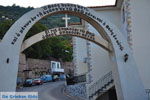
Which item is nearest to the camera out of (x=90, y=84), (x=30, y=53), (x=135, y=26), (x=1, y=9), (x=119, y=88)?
(x=119, y=88)

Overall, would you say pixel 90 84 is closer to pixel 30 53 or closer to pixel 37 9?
pixel 37 9

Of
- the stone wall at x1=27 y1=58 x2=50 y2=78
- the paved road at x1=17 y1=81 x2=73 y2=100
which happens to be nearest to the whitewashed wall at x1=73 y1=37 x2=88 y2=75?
the paved road at x1=17 y1=81 x2=73 y2=100

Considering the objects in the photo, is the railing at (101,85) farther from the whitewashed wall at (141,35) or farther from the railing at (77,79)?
the railing at (77,79)

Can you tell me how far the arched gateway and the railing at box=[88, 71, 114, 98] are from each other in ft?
20.8

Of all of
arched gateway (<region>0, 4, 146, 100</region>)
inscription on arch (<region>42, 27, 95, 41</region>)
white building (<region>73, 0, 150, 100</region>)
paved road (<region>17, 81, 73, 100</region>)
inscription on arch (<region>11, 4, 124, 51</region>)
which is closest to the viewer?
arched gateway (<region>0, 4, 146, 100</region>)

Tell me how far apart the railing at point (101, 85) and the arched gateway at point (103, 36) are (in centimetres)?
634

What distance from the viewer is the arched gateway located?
33.6 ft

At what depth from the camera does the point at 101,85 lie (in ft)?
62.2

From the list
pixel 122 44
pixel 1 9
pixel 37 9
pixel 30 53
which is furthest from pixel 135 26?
pixel 1 9

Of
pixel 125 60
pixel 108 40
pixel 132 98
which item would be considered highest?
pixel 108 40

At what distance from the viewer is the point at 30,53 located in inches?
1957

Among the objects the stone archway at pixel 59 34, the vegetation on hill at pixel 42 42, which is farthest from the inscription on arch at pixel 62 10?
the vegetation on hill at pixel 42 42

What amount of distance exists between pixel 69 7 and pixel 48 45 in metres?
44.7

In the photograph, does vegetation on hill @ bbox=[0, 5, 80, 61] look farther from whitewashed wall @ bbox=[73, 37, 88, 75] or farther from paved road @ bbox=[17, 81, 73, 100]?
paved road @ bbox=[17, 81, 73, 100]
